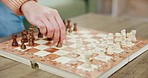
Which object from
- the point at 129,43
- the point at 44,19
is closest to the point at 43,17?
the point at 44,19

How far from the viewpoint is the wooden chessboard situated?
83 cm

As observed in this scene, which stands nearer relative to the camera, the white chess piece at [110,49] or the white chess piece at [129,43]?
the white chess piece at [110,49]

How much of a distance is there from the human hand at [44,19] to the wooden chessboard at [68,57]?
102mm

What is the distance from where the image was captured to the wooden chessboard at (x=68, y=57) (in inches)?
32.5

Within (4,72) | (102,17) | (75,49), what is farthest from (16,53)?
(102,17)

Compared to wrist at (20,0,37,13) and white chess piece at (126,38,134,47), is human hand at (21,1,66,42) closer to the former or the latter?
wrist at (20,0,37,13)

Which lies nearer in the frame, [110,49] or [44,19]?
[44,19]

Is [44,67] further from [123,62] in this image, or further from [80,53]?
[123,62]

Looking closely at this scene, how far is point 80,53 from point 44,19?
21 centimetres

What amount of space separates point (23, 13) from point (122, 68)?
433 mm

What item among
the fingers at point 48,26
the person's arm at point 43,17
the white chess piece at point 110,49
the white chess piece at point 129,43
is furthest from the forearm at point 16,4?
the white chess piece at point 129,43

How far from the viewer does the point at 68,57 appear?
0.94m

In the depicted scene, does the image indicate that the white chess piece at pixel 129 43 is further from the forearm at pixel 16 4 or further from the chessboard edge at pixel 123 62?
the forearm at pixel 16 4

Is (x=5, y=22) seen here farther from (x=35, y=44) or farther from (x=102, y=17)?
(x=102, y=17)
